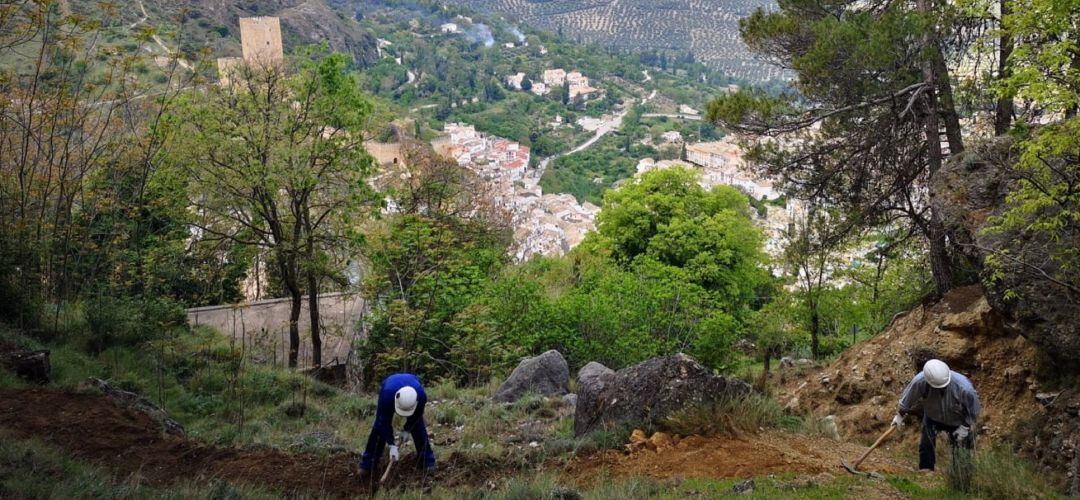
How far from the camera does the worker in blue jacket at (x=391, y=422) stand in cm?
614

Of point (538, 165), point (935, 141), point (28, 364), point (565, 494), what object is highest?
point (538, 165)

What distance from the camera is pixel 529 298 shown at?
610 inches

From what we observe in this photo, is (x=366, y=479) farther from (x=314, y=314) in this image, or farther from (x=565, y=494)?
(x=314, y=314)

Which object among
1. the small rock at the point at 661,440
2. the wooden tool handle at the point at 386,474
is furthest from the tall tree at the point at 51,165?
the small rock at the point at 661,440

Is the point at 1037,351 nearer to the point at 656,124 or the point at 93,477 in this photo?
the point at 93,477

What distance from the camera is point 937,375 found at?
629 cm

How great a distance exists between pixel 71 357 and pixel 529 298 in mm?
8884

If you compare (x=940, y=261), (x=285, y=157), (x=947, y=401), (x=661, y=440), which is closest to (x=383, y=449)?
(x=661, y=440)

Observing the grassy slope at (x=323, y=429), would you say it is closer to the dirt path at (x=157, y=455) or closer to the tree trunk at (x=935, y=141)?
the dirt path at (x=157, y=455)

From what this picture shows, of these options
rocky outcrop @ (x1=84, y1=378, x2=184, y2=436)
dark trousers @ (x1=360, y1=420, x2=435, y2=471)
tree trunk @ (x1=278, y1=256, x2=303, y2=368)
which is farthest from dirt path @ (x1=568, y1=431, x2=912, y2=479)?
tree trunk @ (x1=278, y1=256, x2=303, y2=368)

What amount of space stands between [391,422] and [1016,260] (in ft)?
18.3

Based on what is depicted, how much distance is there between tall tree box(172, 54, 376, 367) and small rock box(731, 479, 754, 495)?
7.83m

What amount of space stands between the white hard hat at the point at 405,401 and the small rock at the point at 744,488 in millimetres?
2697

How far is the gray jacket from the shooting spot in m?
6.34
